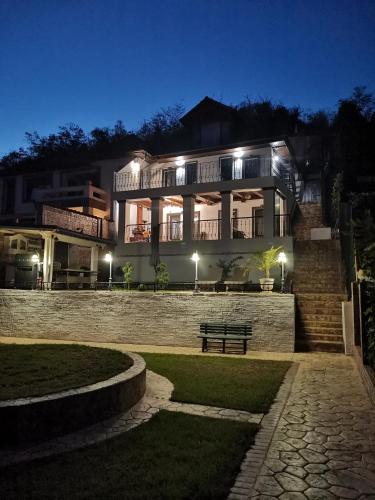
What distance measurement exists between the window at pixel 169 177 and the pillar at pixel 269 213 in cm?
655

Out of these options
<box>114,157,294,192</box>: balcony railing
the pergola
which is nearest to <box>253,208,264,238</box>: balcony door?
<box>114,157,294,192</box>: balcony railing

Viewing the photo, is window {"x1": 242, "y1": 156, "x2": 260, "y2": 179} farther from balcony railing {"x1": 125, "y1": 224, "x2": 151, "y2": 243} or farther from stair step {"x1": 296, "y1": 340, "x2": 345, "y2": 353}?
stair step {"x1": 296, "y1": 340, "x2": 345, "y2": 353}

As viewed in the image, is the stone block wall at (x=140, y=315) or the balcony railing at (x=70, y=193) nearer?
the stone block wall at (x=140, y=315)

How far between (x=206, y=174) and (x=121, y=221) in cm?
565

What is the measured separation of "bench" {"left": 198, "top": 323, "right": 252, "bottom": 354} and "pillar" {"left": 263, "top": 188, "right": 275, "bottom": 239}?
7.82m

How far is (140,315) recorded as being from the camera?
555 inches

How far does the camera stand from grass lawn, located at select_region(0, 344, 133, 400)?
18.7ft

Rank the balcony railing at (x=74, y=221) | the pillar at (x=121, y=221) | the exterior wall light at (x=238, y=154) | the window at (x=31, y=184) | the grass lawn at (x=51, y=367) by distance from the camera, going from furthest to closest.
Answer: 1. the window at (x=31, y=184)
2. the pillar at (x=121, y=221)
3. the exterior wall light at (x=238, y=154)
4. the balcony railing at (x=74, y=221)
5. the grass lawn at (x=51, y=367)

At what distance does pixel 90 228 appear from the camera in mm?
22984

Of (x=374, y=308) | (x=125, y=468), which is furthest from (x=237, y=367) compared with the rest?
(x=125, y=468)

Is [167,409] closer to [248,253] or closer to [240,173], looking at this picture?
[248,253]

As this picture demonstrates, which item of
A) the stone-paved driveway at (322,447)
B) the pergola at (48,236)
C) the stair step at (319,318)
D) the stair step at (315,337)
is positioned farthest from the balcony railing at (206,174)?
the stone-paved driveway at (322,447)

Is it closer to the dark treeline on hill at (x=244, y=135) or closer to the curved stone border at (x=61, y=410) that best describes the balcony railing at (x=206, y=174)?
the dark treeline on hill at (x=244, y=135)

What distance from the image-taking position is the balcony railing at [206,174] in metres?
21.8
